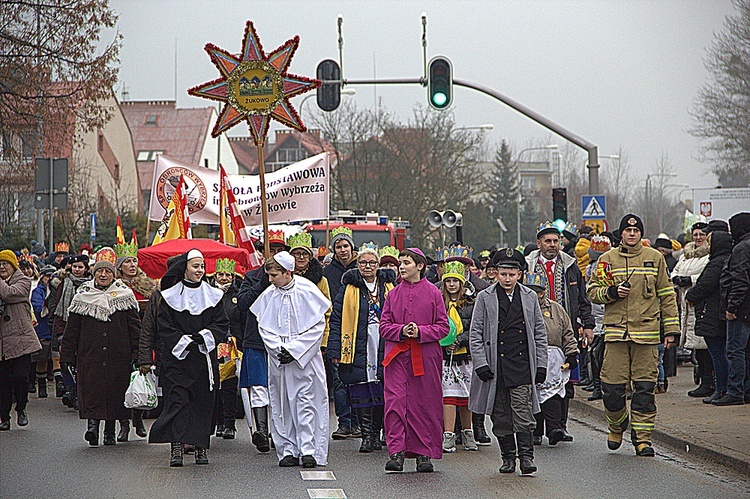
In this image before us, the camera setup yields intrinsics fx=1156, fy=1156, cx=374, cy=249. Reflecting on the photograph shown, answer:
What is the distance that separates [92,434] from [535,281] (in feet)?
16.2

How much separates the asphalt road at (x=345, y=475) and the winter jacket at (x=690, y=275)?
11.6ft

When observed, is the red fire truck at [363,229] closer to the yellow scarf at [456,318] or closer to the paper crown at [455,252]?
the paper crown at [455,252]

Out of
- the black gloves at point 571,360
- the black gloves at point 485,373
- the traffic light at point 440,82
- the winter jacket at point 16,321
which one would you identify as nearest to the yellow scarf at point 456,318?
the black gloves at point 571,360

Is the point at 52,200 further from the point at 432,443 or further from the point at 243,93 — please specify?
the point at 432,443

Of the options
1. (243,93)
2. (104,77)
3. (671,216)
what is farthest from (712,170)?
(671,216)

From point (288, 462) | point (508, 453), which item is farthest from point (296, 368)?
point (508, 453)

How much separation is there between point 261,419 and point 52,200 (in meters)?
10.3

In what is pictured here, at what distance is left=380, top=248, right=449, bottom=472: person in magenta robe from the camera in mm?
10359

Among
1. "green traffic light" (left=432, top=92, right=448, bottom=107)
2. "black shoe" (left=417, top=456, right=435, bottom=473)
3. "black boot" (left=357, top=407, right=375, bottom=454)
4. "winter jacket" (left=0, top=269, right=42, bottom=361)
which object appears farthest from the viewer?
"green traffic light" (left=432, top=92, right=448, bottom=107)

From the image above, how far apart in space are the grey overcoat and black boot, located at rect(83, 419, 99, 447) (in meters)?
4.19

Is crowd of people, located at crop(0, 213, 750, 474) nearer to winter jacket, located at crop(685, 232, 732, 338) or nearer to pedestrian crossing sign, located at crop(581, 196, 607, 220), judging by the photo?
winter jacket, located at crop(685, 232, 732, 338)

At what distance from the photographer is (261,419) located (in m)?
11.7

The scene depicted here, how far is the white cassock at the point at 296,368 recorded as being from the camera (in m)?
11.0

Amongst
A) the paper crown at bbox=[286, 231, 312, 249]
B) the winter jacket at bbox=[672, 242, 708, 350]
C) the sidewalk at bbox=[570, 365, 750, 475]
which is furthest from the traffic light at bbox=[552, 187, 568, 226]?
the paper crown at bbox=[286, 231, 312, 249]
